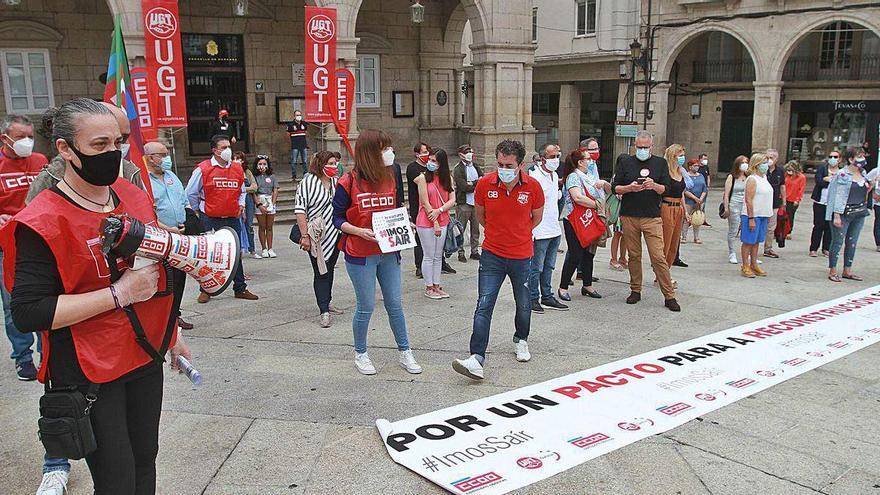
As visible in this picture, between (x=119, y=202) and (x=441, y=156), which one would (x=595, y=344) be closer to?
(x=441, y=156)

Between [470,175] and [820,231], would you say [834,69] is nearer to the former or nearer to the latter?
[820,231]

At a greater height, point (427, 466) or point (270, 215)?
point (270, 215)

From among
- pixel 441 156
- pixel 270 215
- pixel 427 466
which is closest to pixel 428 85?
pixel 270 215

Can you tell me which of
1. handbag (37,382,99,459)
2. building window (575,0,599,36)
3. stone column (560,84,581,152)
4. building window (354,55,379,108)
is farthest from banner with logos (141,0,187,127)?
stone column (560,84,581,152)

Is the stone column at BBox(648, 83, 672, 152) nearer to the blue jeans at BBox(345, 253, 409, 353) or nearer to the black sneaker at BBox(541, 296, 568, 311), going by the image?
the black sneaker at BBox(541, 296, 568, 311)

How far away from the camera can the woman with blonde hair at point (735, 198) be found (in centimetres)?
981

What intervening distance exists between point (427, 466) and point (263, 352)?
2643 millimetres

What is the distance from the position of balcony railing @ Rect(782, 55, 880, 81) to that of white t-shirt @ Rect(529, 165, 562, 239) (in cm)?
2040

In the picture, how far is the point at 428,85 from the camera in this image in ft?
67.7

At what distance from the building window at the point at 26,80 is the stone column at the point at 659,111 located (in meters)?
19.0

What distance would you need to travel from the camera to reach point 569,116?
28.8 metres

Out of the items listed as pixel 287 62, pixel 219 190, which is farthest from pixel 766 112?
pixel 219 190

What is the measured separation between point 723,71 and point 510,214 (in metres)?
23.6

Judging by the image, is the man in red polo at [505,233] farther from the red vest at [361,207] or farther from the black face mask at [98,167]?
the black face mask at [98,167]
